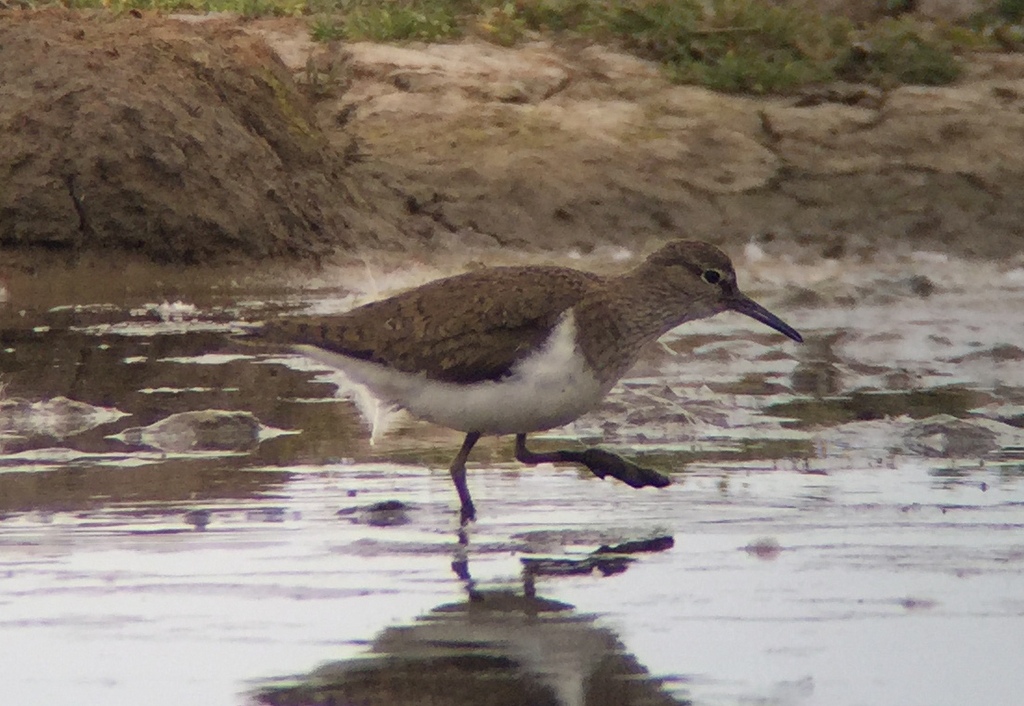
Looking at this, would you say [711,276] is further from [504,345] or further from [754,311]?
[504,345]

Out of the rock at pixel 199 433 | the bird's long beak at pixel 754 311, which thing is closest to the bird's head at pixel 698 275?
the bird's long beak at pixel 754 311

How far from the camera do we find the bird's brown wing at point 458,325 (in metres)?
6.43

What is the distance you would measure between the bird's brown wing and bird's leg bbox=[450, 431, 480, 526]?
271 millimetres

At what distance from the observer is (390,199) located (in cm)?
1428

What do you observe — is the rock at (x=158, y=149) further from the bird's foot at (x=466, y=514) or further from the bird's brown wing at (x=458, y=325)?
the bird's foot at (x=466, y=514)

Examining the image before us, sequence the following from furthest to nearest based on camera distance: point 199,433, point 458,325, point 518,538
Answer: point 199,433 → point 458,325 → point 518,538

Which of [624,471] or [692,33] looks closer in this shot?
[624,471]

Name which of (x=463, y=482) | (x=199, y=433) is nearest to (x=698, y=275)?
(x=463, y=482)

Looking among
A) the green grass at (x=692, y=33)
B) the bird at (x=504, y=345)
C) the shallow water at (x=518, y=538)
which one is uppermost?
the green grass at (x=692, y=33)

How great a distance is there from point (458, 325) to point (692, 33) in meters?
9.31

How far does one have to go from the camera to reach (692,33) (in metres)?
15.4

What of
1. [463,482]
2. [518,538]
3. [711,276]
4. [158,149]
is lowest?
[518,538]

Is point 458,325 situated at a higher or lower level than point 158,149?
lower

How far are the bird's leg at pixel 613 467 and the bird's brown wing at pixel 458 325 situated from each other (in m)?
0.43
